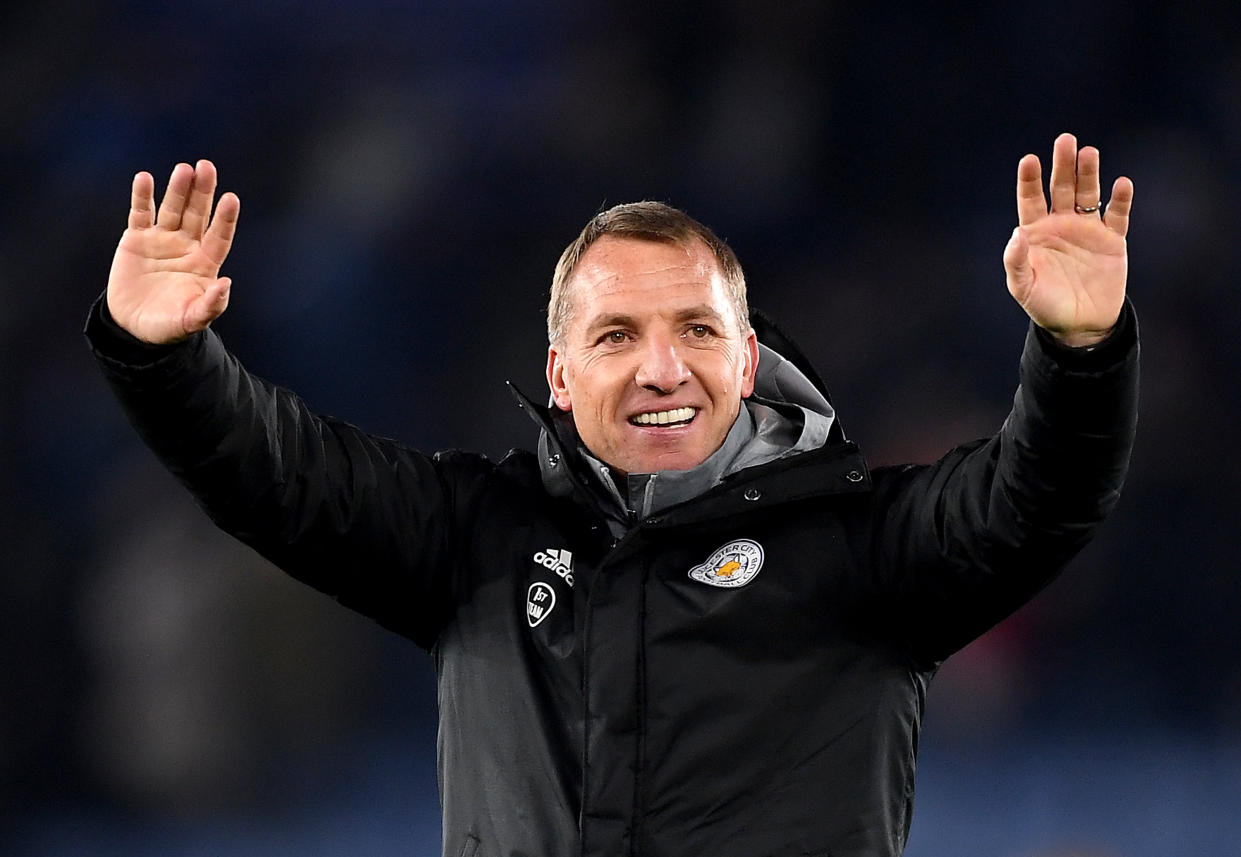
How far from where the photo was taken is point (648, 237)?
2.04 m

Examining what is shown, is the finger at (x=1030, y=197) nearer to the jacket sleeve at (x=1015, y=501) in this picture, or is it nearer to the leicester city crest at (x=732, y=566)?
the jacket sleeve at (x=1015, y=501)

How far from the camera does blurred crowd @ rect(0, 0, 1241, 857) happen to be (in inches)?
151

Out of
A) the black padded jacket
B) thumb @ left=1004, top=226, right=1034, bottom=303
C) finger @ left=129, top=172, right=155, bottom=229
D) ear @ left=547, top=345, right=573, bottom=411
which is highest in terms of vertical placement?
finger @ left=129, top=172, right=155, bottom=229

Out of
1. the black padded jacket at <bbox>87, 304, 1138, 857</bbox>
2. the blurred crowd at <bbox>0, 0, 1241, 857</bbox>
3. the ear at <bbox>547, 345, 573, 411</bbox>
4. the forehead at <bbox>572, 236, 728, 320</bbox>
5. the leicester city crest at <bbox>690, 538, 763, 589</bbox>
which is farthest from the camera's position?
the blurred crowd at <bbox>0, 0, 1241, 857</bbox>

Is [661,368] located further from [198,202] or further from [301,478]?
[198,202]

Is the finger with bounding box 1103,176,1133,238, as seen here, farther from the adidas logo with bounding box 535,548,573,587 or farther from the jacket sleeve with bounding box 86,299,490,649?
the jacket sleeve with bounding box 86,299,490,649

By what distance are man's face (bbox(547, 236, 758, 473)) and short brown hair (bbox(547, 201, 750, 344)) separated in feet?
0.05

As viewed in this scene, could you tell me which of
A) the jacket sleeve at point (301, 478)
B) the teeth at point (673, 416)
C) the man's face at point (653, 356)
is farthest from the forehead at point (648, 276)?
the jacket sleeve at point (301, 478)

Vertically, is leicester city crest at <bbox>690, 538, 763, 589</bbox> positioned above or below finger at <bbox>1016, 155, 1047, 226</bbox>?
below

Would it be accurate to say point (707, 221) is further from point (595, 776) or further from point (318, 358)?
point (595, 776)

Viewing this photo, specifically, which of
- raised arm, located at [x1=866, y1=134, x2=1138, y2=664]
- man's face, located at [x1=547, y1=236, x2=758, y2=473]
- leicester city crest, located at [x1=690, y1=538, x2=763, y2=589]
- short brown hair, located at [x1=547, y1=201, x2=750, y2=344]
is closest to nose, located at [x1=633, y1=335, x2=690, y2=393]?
man's face, located at [x1=547, y1=236, x2=758, y2=473]

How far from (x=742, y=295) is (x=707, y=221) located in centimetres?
240

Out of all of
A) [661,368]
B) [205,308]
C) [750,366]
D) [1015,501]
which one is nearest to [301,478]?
[205,308]

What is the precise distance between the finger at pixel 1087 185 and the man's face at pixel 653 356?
1.74 feet
